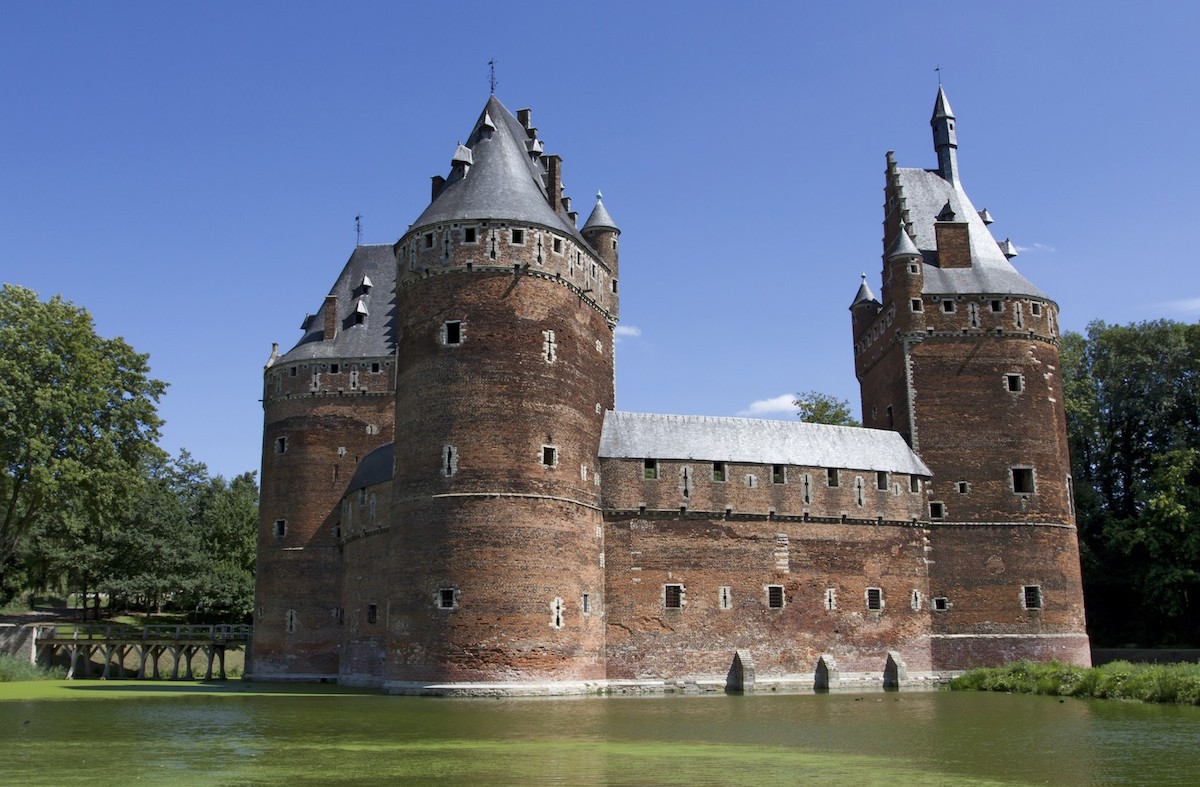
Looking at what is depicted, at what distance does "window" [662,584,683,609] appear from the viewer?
3788cm

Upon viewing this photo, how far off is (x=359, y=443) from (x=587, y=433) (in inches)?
505

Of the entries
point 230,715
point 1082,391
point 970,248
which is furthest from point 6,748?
point 1082,391

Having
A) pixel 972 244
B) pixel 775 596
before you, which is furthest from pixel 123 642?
pixel 972 244

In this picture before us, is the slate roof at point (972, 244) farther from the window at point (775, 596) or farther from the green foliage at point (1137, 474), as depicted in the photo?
the window at point (775, 596)

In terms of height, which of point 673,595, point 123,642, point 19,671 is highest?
point 673,595

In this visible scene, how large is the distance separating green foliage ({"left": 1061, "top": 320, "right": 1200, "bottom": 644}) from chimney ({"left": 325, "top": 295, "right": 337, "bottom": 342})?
35284mm

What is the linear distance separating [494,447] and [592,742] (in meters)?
15.3

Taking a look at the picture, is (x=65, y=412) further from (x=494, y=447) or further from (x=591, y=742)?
(x=591, y=742)

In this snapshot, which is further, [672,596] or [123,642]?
[123,642]

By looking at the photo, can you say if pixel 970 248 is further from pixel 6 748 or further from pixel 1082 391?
pixel 6 748

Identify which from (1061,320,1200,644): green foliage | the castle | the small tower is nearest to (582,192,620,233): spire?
the castle

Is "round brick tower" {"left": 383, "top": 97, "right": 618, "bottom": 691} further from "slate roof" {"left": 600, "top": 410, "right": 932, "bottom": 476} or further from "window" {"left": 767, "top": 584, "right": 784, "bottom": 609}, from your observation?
"window" {"left": 767, "top": 584, "right": 784, "bottom": 609}

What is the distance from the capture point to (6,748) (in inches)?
723

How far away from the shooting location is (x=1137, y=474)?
55.2 m
